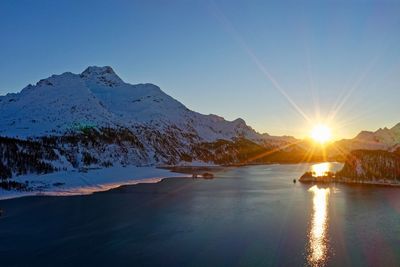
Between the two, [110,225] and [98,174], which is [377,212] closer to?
[110,225]

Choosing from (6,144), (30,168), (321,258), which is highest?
(6,144)

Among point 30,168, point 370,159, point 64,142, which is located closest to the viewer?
point 30,168

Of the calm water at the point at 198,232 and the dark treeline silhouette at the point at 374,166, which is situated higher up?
the dark treeline silhouette at the point at 374,166

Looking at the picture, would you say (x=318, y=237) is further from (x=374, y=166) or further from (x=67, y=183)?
(x=374, y=166)

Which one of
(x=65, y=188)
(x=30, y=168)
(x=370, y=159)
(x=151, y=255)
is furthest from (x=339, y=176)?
(x=151, y=255)

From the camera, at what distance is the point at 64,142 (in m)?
187

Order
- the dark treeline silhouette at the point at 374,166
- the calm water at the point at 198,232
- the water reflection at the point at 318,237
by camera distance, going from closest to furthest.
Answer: the calm water at the point at 198,232 → the water reflection at the point at 318,237 → the dark treeline silhouette at the point at 374,166

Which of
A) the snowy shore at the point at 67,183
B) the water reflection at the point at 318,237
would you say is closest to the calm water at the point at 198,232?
the water reflection at the point at 318,237

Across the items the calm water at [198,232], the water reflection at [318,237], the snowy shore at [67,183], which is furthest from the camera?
the snowy shore at [67,183]

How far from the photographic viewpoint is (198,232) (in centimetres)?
5556

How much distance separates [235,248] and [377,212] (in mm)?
40507

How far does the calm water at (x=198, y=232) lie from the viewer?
42.7 meters

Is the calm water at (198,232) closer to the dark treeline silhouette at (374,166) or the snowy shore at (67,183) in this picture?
the snowy shore at (67,183)

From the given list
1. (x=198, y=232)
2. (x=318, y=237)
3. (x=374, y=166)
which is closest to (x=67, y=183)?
(x=198, y=232)
